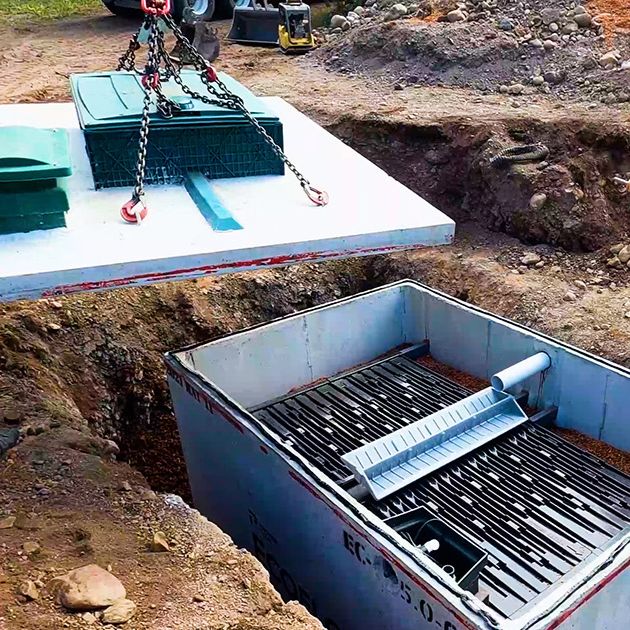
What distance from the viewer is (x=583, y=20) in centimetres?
792

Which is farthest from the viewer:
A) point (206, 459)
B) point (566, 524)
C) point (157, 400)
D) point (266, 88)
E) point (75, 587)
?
point (266, 88)

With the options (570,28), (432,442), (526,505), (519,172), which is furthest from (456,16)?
(526,505)

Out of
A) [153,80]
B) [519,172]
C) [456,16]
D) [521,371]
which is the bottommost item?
[521,371]

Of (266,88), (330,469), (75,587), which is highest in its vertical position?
(266,88)

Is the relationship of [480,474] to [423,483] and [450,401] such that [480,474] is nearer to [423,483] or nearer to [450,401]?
[423,483]

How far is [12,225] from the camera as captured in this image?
94.0 inches

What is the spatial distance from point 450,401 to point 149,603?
2088 mm

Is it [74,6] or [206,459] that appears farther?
[74,6]

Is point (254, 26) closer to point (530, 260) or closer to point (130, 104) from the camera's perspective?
point (530, 260)

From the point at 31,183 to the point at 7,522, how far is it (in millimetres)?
1305

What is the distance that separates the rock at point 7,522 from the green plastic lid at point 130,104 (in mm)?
1558

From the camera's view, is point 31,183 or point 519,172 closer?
point 31,183

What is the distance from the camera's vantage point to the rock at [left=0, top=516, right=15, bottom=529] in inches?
103

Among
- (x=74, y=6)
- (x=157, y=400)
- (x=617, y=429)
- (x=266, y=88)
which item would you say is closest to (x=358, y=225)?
(x=617, y=429)
